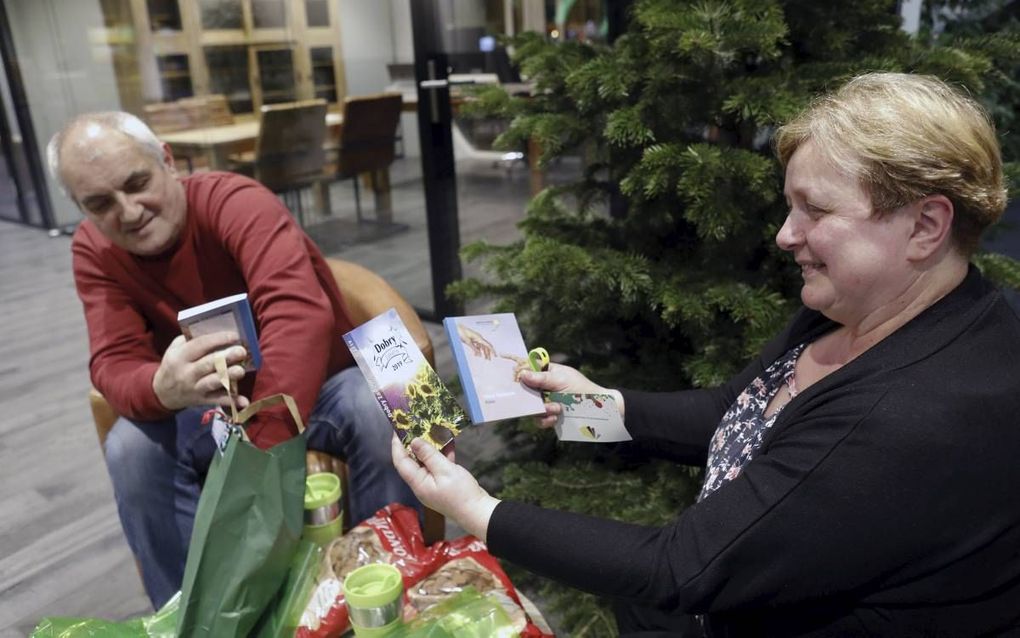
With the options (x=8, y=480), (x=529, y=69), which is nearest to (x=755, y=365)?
(x=529, y=69)

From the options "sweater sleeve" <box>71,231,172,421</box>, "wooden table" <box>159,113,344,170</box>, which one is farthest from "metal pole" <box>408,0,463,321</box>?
"sweater sleeve" <box>71,231,172,421</box>

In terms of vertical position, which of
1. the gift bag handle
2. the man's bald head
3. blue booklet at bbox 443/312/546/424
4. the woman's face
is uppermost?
the man's bald head

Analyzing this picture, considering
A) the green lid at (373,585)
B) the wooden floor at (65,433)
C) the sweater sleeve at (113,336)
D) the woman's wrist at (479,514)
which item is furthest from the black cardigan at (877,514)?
the wooden floor at (65,433)

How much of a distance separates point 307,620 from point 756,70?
141 centimetres

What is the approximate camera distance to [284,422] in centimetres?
139

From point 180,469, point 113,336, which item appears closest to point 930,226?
point 180,469

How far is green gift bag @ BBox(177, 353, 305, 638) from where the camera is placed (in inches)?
44.9

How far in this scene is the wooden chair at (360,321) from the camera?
1631 mm

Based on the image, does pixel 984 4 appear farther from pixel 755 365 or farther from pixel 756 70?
pixel 755 365

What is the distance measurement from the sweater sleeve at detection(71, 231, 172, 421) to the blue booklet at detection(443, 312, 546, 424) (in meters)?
0.80

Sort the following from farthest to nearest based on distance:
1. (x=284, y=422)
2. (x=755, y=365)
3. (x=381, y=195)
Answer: (x=381, y=195), (x=284, y=422), (x=755, y=365)

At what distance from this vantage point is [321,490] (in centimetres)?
148

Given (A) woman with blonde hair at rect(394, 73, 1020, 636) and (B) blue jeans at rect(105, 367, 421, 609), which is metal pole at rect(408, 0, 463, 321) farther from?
(A) woman with blonde hair at rect(394, 73, 1020, 636)

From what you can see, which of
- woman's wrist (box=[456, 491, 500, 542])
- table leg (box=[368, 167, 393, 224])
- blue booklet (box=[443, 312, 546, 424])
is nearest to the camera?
woman's wrist (box=[456, 491, 500, 542])
